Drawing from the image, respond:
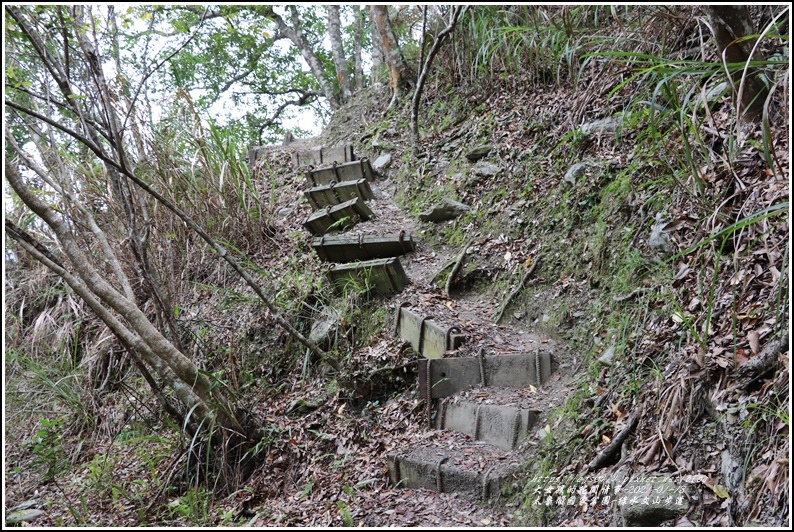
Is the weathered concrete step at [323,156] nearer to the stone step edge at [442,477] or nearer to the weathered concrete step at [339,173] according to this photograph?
the weathered concrete step at [339,173]

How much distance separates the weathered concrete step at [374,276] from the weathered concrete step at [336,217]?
871 millimetres

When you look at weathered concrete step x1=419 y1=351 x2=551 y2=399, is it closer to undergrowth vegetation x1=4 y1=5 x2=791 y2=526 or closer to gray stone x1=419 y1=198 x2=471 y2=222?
undergrowth vegetation x1=4 y1=5 x2=791 y2=526

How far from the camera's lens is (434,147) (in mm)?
5863

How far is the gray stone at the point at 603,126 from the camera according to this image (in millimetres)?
3904

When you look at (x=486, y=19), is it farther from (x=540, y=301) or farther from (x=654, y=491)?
(x=654, y=491)

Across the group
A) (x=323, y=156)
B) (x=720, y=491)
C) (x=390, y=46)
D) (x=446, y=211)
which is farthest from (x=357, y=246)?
(x=390, y=46)

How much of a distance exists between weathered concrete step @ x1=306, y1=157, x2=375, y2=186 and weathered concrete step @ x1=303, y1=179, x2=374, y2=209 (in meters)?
0.49

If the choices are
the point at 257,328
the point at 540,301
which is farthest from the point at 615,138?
the point at 257,328

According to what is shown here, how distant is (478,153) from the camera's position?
17.0 ft

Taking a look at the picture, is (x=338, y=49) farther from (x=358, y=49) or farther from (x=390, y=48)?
(x=390, y=48)

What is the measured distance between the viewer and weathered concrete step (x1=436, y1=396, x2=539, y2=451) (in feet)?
9.21

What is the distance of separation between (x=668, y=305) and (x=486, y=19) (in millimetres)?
4293

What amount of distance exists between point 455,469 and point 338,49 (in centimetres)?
784

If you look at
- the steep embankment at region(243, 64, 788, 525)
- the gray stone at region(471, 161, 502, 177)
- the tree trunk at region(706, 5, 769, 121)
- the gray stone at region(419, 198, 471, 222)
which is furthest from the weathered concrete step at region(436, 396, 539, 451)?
the gray stone at region(471, 161, 502, 177)
